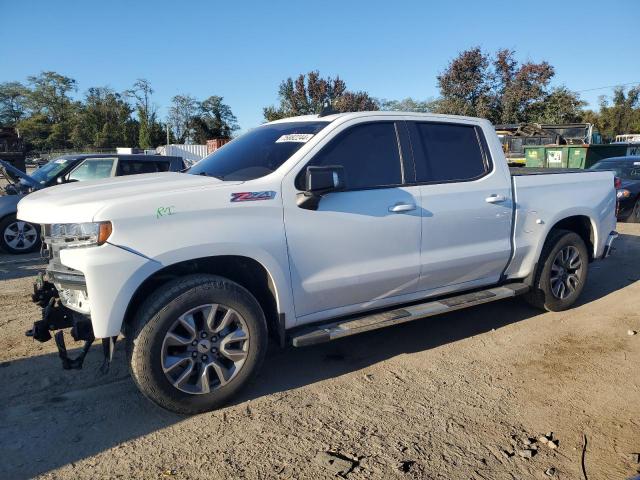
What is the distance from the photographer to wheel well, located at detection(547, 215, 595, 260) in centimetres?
538

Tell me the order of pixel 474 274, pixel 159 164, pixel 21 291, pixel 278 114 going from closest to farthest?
pixel 474 274
pixel 21 291
pixel 159 164
pixel 278 114

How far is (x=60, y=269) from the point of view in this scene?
10.3 ft

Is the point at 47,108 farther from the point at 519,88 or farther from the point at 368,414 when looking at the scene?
the point at 368,414

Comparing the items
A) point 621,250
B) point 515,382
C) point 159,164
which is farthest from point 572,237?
point 159,164

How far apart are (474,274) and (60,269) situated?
10.9 feet

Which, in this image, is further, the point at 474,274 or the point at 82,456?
the point at 474,274

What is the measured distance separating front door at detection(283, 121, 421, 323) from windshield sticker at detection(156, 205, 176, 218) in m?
0.76

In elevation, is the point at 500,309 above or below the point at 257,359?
below

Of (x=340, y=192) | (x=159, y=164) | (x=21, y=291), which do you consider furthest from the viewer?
(x=159, y=164)

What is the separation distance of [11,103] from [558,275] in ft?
328

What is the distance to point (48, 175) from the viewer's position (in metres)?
9.29

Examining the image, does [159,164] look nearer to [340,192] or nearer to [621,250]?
[340,192]

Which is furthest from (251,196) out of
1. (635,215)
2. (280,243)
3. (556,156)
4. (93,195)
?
(556,156)

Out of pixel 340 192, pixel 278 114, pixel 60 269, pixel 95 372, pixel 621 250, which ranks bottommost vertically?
pixel 621 250
